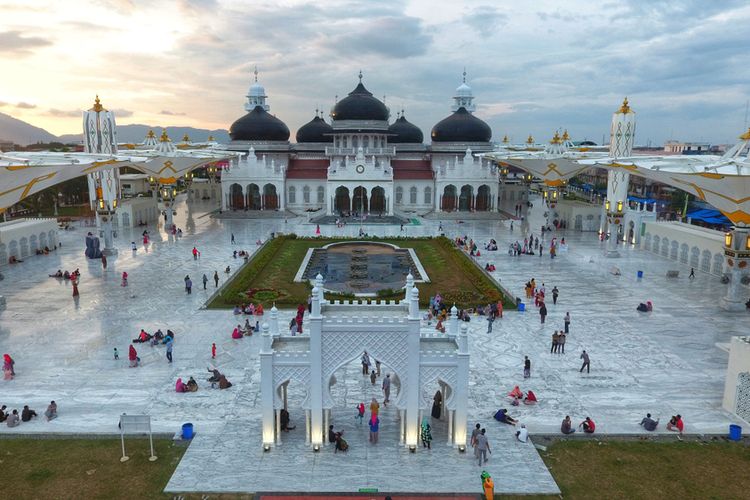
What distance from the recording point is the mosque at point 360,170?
178 feet

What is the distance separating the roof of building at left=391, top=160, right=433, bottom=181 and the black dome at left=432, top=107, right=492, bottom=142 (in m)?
4.94

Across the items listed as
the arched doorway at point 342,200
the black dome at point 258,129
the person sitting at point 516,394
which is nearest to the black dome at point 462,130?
the arched doorway at point 342,200

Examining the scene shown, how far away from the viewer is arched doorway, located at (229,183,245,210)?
56688 mm

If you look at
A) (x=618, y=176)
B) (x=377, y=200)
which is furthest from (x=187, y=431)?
(x=377, y=200)

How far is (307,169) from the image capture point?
198 ft

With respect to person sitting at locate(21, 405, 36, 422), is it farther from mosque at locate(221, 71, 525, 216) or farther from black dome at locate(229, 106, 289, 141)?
black dome at locate(229, 106, 289, 141)

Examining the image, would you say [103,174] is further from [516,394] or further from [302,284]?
[516,394]

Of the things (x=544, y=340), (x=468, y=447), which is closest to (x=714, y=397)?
(x=544, y=340)

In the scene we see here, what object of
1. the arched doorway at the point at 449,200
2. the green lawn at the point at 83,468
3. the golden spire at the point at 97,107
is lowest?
the green lawn at the point at 83,468

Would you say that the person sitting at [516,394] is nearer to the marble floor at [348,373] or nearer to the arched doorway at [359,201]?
the marble floor at [348,373]

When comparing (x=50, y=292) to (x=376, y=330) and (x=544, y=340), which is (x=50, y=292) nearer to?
(x=376, y=330)

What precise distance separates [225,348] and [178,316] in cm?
461

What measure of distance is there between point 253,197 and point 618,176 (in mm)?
36988

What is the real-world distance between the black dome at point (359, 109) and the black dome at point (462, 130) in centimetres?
849
